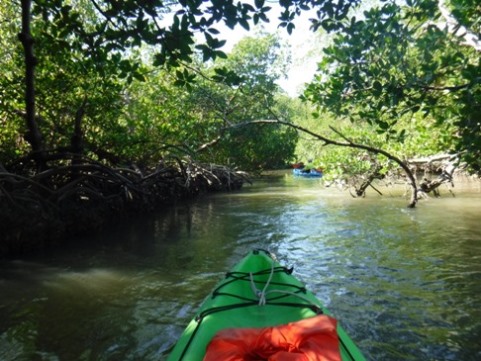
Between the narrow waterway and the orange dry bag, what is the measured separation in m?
1.30

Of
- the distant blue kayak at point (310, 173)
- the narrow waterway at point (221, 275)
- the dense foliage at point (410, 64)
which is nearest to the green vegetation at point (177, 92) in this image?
the dense foliage at point (410, 64)

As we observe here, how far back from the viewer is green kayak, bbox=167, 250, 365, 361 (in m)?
2.41

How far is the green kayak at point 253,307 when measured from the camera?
2.41m

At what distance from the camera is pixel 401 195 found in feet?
45.3

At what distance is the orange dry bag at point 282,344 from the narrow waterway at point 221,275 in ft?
4.25

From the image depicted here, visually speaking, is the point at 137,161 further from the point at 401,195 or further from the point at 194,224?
the point at 401,195

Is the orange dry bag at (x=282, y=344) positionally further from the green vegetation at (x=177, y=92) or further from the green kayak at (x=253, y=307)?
the green vegetation at (x=177, y=92)

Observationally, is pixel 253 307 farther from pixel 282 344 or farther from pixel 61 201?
pixel 61 201

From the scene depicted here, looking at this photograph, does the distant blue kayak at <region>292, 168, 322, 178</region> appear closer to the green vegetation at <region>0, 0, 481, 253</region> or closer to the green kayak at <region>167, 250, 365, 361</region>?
the green vegetation at <region>0, 0, 481, 253</region>

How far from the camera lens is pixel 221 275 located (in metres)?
5.38

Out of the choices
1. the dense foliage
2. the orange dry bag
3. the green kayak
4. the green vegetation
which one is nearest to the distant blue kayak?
the green vegetation

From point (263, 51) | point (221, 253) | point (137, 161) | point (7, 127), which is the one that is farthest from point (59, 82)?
point (263, 51)

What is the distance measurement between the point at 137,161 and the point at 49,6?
8355 mm

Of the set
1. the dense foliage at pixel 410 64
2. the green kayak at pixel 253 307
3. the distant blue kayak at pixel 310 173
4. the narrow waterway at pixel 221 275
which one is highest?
the dense foliage at pixel 410 64
